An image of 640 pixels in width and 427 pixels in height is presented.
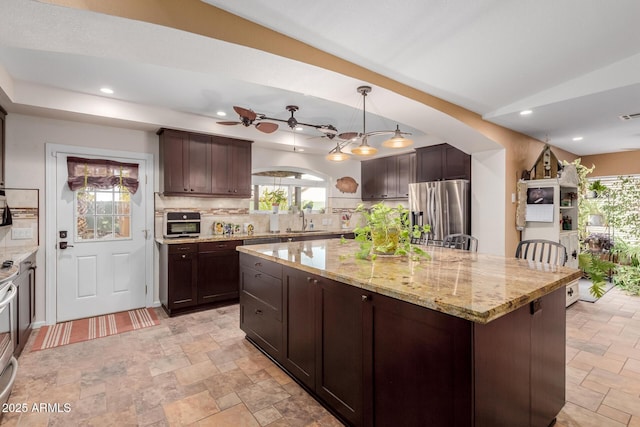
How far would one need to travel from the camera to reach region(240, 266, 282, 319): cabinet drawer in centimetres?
253

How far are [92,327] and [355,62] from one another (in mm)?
3853

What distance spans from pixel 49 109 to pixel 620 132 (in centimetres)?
696

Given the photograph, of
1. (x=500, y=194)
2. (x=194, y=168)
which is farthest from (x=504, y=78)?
(x=194, y=168)

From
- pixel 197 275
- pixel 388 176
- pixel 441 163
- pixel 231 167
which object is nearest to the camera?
pixel 197 275

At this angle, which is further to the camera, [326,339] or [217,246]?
[217,246]

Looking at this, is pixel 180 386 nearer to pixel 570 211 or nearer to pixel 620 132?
pixel 570 211

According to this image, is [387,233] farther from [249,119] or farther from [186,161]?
[186,161]

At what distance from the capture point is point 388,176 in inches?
233

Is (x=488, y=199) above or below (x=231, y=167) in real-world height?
below

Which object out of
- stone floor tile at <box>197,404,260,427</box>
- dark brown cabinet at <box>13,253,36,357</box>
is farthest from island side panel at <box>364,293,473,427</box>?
dark brown cabinet at <box>13,253,36,357</box>

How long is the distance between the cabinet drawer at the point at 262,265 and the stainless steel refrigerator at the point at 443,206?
2.93 m

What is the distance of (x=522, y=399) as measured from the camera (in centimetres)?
157

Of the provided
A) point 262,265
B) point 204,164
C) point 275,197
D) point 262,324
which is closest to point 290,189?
point 275,197

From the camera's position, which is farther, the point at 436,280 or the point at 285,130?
the point at 285,130
